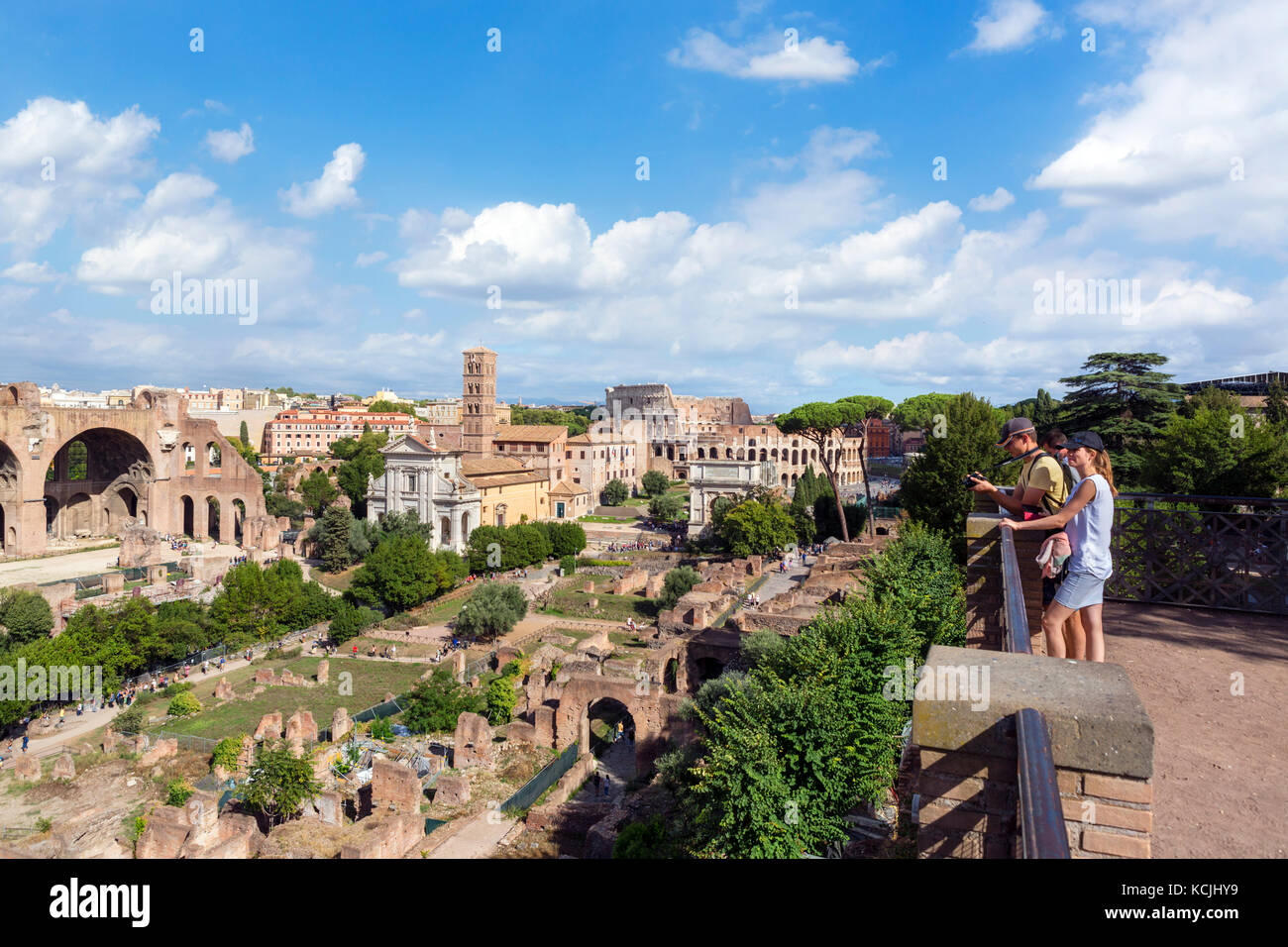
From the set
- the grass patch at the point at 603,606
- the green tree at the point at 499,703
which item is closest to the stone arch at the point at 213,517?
the grass patch at the point at 603,606

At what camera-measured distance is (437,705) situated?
769 inches

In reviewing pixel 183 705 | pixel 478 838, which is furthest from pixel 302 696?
pixel 478 838

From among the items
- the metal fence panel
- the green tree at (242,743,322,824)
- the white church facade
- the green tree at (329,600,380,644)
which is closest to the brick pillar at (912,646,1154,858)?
the metal fence panel

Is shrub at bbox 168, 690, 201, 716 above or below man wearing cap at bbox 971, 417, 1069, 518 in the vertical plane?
below

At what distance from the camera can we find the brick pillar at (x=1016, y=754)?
2.05m

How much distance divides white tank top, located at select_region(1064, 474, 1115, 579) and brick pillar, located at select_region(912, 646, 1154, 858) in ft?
7.40

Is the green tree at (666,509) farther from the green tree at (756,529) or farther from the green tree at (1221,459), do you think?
the green tree at (1221,459)

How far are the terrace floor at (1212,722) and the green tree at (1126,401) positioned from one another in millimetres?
21942

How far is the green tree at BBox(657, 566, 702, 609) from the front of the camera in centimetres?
3039

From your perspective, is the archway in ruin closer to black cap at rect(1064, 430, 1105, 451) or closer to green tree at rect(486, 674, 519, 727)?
green tree at rect(486, 674, 519, 727)

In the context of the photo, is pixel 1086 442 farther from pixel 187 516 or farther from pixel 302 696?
pixel 187 516

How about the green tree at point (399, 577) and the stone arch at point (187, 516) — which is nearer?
the green tree at point (399, 577)
